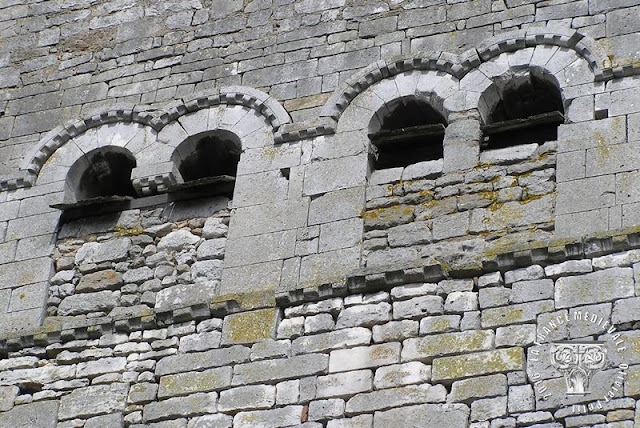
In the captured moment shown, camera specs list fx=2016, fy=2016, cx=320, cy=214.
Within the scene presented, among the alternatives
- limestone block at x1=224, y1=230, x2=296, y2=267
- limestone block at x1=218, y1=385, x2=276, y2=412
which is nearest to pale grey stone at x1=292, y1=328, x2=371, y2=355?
limestone block at x1=218, y1=385, x2=276, y2=412

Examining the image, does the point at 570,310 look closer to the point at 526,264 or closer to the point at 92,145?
the point at 526,264

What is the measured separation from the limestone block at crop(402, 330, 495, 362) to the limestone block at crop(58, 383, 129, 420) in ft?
6.26

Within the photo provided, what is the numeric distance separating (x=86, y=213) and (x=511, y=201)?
125 inches

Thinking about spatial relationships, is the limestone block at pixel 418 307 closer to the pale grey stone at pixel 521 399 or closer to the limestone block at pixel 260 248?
the pale grey stone at pixel 521 399

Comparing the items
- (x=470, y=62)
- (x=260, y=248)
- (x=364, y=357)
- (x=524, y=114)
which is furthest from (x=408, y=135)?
(x=364, y=357)

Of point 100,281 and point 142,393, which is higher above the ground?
point 100,281

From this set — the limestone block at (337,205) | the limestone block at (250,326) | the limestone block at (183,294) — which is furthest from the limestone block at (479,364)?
the limestone block at (183,294)

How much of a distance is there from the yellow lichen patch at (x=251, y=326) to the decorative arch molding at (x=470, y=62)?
62.0 inches

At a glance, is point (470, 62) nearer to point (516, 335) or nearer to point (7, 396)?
point (516, 335)

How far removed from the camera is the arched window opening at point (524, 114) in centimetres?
1337

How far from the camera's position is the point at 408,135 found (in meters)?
13.6

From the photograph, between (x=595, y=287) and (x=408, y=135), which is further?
(x=408, y=135)

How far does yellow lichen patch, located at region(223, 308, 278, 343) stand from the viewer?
12.8 meters

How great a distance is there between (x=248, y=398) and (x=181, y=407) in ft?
1.50
